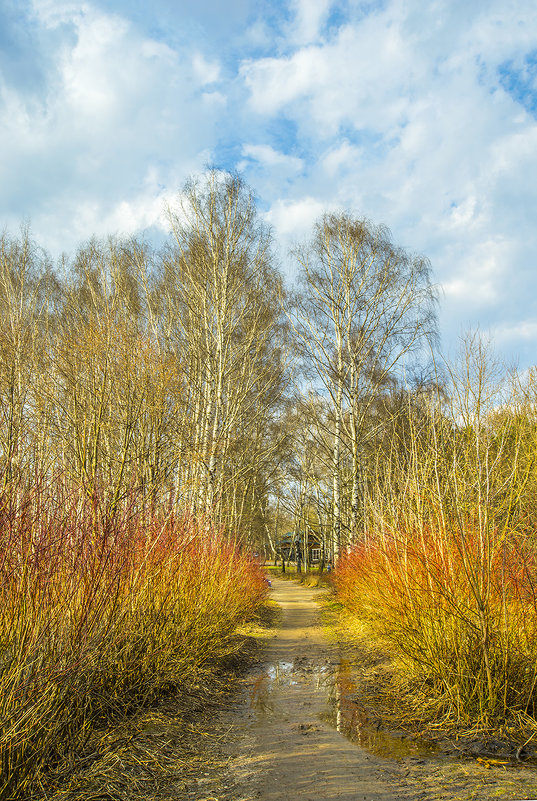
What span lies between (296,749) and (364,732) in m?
0.67

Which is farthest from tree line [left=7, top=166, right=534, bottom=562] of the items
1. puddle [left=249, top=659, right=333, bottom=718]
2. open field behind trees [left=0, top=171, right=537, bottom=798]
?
puddle [left=249, top=659, right=333, bottom=718]

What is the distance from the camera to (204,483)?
1040 cm

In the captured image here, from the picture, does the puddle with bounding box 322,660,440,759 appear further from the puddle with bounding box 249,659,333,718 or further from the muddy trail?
the puddle with bounding box 249,659,333,718

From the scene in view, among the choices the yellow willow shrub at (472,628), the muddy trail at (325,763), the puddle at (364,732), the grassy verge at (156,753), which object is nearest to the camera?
the grassy verge at (156,753)

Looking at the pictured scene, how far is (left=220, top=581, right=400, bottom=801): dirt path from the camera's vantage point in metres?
2.98

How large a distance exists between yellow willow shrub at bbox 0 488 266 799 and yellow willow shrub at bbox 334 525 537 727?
225 cm

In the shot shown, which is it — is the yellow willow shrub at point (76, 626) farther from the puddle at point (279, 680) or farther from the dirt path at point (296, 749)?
the dirt path at point (296, 749)

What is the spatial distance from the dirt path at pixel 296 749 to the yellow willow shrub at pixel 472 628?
96cm

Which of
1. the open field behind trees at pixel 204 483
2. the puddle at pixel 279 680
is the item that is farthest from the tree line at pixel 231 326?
the puddle at pixel 279 680

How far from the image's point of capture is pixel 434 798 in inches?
111

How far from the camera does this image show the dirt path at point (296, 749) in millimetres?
2977

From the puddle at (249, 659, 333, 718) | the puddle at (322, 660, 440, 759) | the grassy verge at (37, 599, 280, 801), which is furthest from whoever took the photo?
the puddle at (249, 659, 333, 718)

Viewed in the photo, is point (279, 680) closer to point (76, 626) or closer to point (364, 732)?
point (364, 732)

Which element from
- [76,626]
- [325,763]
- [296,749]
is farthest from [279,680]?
[76,626]
